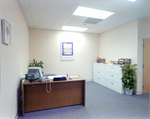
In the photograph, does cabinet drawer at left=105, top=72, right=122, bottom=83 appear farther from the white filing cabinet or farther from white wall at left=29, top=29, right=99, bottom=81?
white wall at left=29, top=29, right=99, bottom=81

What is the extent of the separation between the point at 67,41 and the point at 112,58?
8.12ft

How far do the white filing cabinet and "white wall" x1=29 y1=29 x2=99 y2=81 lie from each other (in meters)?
0.54

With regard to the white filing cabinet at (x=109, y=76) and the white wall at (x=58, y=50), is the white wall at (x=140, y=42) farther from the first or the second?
the white wall at (x=58, y=50)

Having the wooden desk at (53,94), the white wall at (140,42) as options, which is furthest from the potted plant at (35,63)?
the white wall at (140,42)

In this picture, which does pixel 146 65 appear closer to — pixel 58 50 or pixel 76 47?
pixel 76 47

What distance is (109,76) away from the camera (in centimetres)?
443

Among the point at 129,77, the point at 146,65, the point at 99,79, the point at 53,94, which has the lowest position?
the point at 99,79

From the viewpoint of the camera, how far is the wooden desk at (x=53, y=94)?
2395mm

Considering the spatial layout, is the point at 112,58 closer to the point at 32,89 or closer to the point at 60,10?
the point at 60,10

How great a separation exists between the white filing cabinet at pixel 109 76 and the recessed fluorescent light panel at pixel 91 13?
1.98m

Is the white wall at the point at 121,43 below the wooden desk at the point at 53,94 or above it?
above

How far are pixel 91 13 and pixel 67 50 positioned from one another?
8.29 ft

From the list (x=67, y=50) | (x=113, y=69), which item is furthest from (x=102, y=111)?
(x=67, y=50)

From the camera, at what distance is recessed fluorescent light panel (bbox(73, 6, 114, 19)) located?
118 inches
